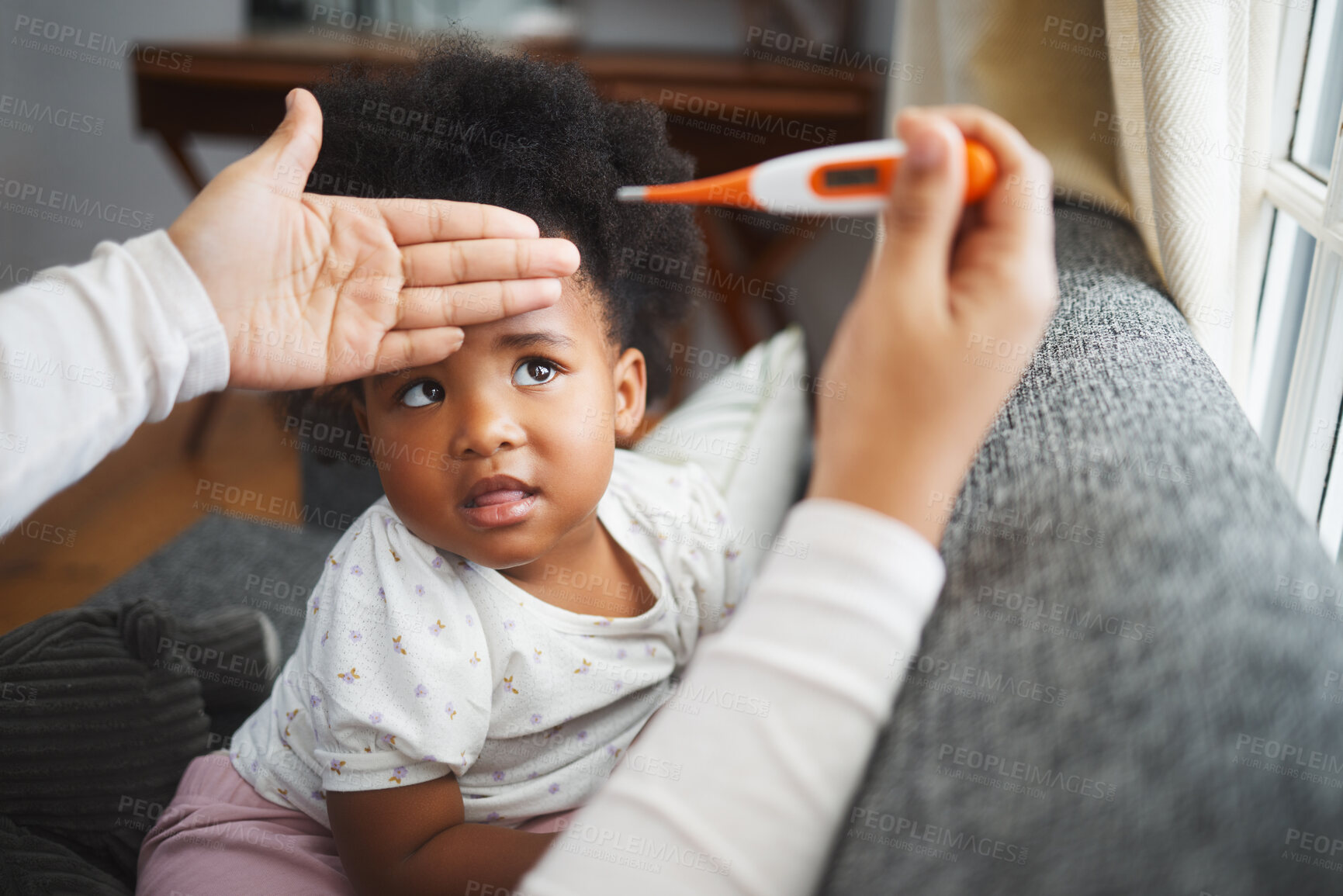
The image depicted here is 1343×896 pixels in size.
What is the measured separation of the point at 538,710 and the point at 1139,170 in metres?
0.85

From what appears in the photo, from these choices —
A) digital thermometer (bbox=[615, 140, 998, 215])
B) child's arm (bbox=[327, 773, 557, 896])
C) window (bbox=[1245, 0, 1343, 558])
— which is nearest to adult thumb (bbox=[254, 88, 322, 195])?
digital thermometer (bbox=[615, 140, 998, 215])

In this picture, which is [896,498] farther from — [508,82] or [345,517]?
[345,517]

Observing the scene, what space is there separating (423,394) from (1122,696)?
0.54m

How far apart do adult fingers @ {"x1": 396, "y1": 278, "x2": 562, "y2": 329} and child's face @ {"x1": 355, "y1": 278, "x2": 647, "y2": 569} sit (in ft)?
0.04

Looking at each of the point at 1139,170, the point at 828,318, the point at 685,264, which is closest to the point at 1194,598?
the point at 685,264

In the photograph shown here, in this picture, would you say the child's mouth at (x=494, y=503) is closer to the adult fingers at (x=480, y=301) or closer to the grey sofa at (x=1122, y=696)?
the adult fingers at (x=480, y=301)

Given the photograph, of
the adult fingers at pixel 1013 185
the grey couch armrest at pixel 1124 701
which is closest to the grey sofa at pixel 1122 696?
the grey couch armrest at pixel 1124 701

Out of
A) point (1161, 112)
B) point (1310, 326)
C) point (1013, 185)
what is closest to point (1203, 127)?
point (1161, 112)

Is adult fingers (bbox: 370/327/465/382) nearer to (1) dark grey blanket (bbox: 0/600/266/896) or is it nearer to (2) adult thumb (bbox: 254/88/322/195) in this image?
(2) adult thumb (bbox: 254/88/322/195)

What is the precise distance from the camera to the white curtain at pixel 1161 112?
847 mm

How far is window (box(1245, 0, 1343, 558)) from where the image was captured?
2.92 feet

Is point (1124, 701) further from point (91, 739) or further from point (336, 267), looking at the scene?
point (91, 739)

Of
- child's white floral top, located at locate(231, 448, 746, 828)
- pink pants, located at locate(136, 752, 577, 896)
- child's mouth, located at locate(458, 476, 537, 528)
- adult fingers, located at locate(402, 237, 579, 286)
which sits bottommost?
pink pants, located at locate(136, 752, 577, 896)

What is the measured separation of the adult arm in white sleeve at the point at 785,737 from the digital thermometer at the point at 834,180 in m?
0.17
